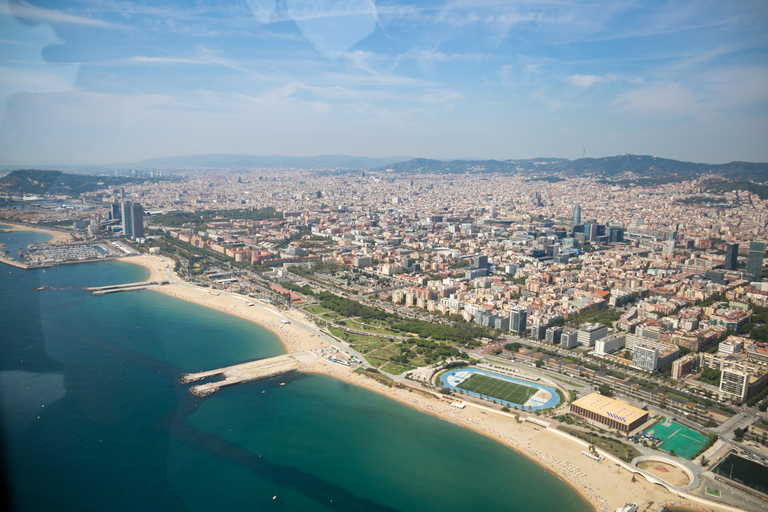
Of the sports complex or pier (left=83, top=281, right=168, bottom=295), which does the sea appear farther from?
pier (left=83, top=281, right=168, bottom=295)

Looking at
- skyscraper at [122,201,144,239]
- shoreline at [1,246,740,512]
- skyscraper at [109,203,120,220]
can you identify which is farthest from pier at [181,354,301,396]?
skyscraper at [109,203,120,220]

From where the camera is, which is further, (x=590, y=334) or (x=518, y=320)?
(x=518, y=320)

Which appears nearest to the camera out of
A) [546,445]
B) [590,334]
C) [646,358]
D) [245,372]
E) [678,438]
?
[546,445]

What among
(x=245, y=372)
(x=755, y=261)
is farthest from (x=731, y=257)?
(x=245, y=372)

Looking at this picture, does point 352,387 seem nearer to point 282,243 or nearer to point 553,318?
point 553,318

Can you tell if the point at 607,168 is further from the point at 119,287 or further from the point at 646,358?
the point at 119,287

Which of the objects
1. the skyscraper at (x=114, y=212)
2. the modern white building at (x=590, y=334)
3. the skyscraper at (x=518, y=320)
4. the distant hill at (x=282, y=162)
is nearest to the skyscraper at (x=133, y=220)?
the skyscraper at (x=114, y=212)
